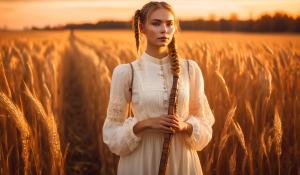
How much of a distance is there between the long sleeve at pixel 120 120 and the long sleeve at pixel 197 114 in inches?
9.3

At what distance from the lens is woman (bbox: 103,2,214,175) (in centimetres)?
165

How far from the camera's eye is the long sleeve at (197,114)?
1.71 meters

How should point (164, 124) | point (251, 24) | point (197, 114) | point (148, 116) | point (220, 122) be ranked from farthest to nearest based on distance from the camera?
1. point (251, 24)
2. point (220, 122)
3. point (197, 114)
4. point (148, 116)
5. point (164, 124)

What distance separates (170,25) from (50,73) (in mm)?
2376

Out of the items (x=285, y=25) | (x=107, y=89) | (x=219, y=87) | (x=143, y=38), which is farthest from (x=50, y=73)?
(x=285, y=25)

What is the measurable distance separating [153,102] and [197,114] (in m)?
0.26

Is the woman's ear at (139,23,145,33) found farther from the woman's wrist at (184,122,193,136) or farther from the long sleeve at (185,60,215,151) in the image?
the woman's wrist at (184,122,193,136)

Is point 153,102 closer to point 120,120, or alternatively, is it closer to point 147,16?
point 120,120

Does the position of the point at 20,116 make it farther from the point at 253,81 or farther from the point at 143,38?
the point at 253,81

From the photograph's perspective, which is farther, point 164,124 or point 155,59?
point 155,59

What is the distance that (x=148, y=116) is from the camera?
1.67m

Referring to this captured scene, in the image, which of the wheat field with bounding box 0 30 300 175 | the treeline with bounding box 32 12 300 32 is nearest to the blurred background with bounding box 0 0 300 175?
the wheat field with bounding box 0 30 300 175

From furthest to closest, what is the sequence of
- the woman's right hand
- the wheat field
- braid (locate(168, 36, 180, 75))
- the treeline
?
1. the treeline
2. the wheat field
3. braid (locate(168, 36, 180, 75))
4. the woman's right hand

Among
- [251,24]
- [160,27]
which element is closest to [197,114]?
[160,27]
